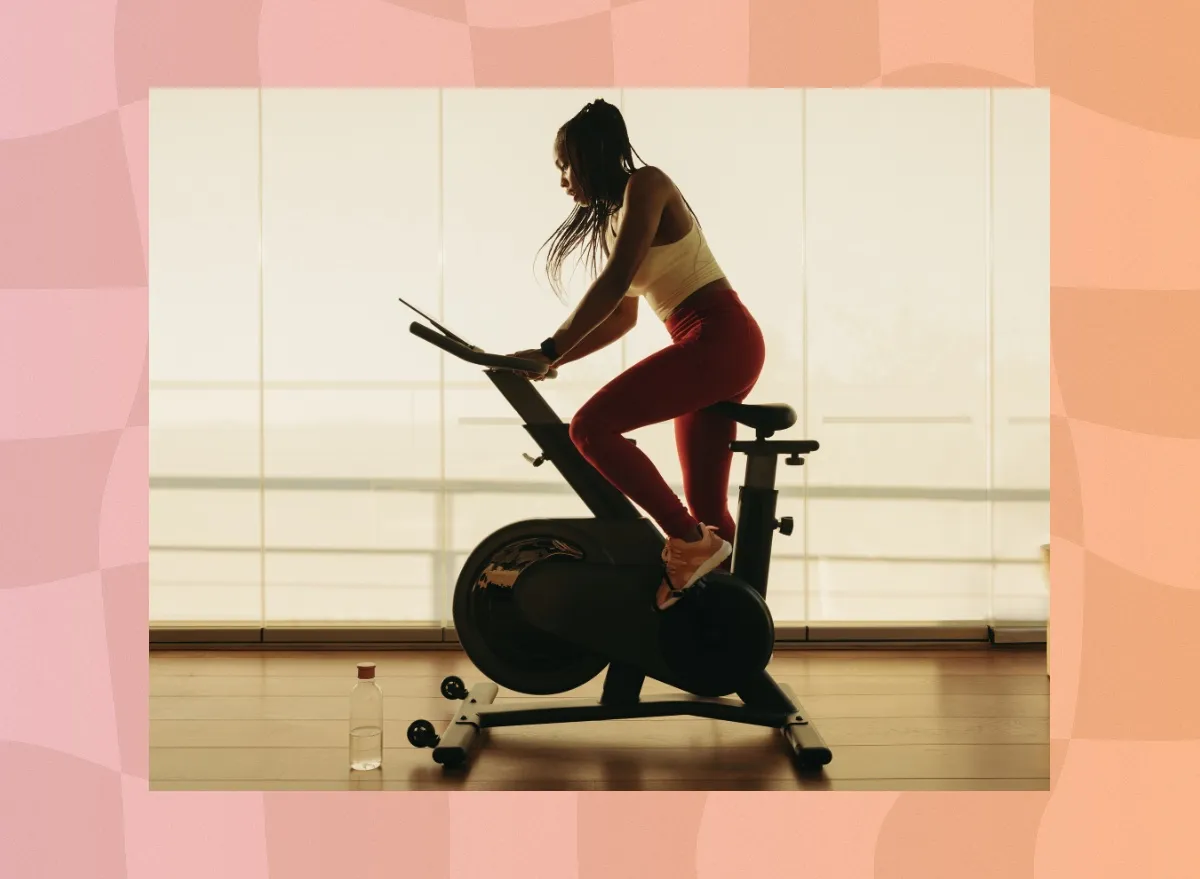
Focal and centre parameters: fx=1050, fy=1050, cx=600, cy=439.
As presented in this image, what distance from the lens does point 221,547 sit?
353 centimetres

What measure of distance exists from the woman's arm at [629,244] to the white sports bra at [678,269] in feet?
0.20

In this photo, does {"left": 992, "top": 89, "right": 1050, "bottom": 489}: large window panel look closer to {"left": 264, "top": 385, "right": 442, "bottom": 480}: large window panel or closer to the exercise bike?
the exercise bike

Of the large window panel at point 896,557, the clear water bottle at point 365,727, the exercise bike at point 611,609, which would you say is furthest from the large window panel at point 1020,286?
the clear water bottle at point 365,727

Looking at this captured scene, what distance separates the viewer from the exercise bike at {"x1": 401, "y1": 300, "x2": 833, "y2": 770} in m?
2.30

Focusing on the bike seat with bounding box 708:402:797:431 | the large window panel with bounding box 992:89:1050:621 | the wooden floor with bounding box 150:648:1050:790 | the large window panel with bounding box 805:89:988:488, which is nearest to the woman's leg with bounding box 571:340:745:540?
the bike seat with bounding box 708:402:797:431

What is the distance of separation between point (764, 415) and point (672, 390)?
0.23 m

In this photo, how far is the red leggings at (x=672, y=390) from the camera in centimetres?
228

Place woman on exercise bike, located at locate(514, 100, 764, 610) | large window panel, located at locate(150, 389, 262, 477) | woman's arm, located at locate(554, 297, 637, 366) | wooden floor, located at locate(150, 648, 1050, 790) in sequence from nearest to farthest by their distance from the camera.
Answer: wooden floor, located at locate(150, 648, 1050, 790) → woman on exercise bike, located at locate(514, 100, 764, 610) → woman's arm, located at locate(554, 297, 637, 366) → large window panel, located at locate(150, 389, 262, 477)

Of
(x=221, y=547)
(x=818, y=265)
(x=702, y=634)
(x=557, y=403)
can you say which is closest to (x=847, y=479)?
(x=818, y=265)

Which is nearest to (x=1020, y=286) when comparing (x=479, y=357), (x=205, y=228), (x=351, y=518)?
(x=479, y=357)

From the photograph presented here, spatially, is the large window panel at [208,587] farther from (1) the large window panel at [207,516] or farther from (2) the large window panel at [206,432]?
(2) the large window panel at [206,432]

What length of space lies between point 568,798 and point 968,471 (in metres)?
2.13

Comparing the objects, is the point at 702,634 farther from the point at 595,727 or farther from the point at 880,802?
the point at 880,802

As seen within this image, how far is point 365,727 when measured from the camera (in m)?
2.25
